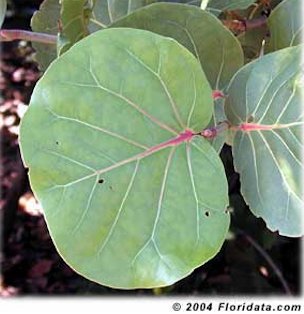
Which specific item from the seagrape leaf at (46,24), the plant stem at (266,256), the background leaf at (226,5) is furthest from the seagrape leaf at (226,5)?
the plant stem at (266,256)

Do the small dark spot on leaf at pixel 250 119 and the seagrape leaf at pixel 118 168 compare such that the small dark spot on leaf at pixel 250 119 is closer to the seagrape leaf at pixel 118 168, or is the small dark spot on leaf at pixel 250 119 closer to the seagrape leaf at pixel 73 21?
the seagrape leaf at pixel 118 168

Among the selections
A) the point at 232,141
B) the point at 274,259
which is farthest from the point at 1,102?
the point at 232,141

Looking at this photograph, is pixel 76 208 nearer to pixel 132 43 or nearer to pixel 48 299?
pixel 132 43

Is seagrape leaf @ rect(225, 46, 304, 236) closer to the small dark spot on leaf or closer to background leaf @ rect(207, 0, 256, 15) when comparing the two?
the small dark spot on leaf

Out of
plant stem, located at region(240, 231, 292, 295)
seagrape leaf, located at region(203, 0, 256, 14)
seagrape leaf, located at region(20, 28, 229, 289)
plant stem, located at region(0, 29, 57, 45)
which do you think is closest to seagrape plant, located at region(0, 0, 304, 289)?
seagrape leaf, located at region(20, 28, 229, 289)

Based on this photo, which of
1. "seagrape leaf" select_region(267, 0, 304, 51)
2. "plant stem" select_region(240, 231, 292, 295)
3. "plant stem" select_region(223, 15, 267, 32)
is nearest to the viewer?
"seagrape leaf" select_region(267, 0, 304, 51)

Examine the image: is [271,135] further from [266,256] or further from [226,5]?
[266,256]

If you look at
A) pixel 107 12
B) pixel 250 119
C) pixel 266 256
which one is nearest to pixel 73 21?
pixel 107 12
